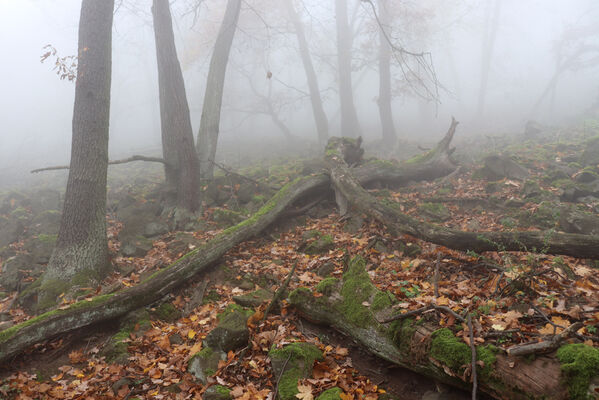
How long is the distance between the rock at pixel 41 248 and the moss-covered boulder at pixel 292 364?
602 cm

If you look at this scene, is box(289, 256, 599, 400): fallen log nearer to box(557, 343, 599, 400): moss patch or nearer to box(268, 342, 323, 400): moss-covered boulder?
box(557, 343, 599, 400): moss patch

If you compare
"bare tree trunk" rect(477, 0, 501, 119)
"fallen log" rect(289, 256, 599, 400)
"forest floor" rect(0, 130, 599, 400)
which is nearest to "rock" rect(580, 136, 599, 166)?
"forest floor" rect(0, 130, 599, 400)

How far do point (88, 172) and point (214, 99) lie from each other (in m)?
5.42

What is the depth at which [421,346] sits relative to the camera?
3.34 m

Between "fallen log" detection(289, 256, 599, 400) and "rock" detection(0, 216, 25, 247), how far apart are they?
8.13m

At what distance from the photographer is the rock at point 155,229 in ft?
26.6

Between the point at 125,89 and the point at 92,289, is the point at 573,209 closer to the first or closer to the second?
the point at 92,289

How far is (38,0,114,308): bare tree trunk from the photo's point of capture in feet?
20.0

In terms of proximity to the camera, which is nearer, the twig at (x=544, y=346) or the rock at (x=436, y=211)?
the twig at (x=544, y=346)

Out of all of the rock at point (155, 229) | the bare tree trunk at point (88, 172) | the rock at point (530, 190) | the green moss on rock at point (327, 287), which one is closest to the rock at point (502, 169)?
the rock at point (530, 190)

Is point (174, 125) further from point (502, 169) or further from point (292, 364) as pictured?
point (502, 169)

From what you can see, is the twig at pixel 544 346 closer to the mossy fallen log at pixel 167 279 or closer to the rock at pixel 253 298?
the rock at pixel 253 298

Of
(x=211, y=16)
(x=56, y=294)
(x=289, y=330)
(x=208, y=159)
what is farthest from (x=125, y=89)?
(x=289, y=330)

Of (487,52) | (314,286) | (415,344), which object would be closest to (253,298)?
(314,286)
